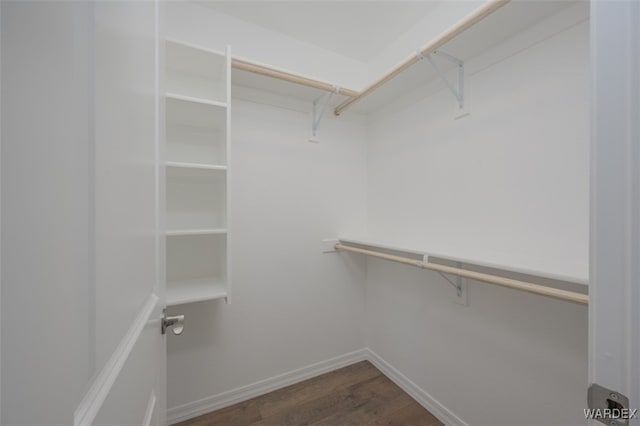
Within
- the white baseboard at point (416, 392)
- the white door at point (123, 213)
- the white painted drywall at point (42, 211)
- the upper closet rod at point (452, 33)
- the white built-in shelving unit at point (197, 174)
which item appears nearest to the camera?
the white painted drywall at point (42, 211)

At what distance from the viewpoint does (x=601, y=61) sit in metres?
0.42

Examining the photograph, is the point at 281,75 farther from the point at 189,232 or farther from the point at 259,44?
the point at 189,232

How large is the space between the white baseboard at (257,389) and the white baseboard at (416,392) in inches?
5.9

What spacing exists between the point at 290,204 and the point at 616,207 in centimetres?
157

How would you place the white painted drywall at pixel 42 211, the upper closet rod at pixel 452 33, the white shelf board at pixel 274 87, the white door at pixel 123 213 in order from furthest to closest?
the white shelf board at pixel 274 87, the upper closet rod at pixel 452 33, the white door at pixel 123 213, the white painted drywall at pixel 42 211

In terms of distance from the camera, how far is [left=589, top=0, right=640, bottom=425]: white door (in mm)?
385

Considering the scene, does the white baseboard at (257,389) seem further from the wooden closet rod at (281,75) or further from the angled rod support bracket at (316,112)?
the wooden closet rod at (281,75)

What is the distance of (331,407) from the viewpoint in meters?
1.53

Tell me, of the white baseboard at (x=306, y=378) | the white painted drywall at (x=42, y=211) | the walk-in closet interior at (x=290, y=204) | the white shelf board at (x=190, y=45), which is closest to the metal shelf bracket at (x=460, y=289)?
the walk-in closet interior at (x=290, y=204)

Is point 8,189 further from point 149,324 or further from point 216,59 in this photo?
point 216,59

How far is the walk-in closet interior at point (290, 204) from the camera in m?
0.22

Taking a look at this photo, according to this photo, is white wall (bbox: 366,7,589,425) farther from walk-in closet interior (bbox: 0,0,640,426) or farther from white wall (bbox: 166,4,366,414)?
white wall (bbox: 166,4,366,414)

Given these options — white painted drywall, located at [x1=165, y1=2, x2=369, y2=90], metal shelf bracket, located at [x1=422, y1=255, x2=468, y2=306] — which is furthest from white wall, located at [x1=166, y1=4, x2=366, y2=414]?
metal shelf bracket, located at [x1=422, y1=255, x2=468, y2=306]

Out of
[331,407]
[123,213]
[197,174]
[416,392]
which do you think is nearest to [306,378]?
[331,407]
